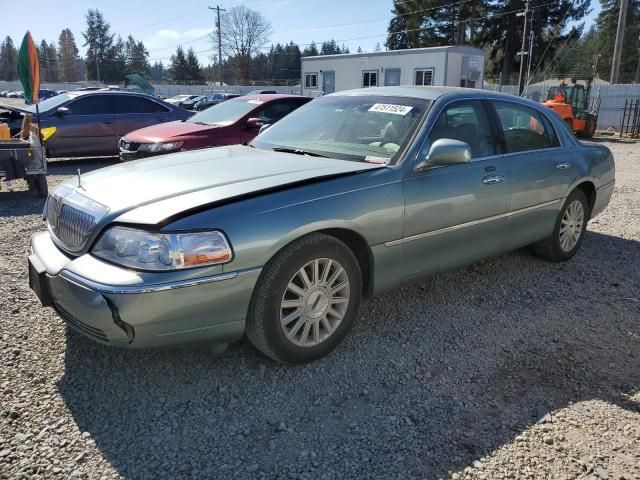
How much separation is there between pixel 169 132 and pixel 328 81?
891 inches

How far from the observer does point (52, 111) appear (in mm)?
10203

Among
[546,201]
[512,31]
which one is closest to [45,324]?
[546,201]

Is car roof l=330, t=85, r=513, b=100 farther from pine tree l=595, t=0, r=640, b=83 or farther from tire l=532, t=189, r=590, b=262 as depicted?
pine tree l=595, t=0, r=640, b=83

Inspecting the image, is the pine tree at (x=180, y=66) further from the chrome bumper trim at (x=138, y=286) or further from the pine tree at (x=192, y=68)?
the chrome bumper trim at (x=138, y=286)

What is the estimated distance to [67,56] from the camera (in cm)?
11919

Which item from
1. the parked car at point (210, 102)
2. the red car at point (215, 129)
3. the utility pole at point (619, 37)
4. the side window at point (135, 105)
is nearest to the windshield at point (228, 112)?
the red car at point (215, 129)

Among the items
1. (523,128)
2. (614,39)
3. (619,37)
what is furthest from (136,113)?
(614,39)

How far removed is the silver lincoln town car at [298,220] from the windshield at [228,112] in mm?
4559

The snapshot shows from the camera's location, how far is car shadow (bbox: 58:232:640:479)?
7.55 ft

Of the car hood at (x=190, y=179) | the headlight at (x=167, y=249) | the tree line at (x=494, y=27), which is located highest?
the tree line at (x=494, y=27)

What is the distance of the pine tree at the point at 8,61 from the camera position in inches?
4609

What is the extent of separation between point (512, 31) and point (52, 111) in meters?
48.8

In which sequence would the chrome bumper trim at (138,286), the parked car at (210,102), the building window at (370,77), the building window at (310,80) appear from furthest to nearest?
the building window at (310,80), the parked car at (210,102), the building window at (370,77), the chrome bumper trim at (138,286)

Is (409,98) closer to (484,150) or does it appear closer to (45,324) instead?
(484,150)
